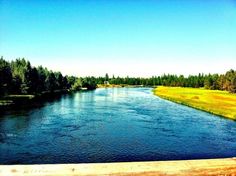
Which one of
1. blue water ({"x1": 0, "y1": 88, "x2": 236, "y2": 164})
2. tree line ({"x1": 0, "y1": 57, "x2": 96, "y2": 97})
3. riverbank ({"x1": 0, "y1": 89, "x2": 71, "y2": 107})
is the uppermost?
tree line ({"x1": 0, "y1": 57, "x2": 96, "y2": 97})

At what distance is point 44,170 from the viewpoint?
7.77 meters

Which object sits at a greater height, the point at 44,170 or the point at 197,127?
the point at 44,170

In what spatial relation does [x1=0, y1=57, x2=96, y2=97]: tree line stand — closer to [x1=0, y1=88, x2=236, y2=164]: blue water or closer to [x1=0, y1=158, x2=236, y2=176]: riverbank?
[x1=0, y1=88, x2=236, y2=164]: blue water

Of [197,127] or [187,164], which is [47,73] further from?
[187,164]

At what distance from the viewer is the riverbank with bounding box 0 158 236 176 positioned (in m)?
7.77

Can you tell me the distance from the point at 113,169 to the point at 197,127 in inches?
1387

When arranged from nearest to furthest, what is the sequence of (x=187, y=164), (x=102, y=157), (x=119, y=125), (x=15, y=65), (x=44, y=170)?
(x=44, y=170), (x=187, y=164), (x=102, y=157), (x=119, y=125), (x=15, y=65)

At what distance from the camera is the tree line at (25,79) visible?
7550 cm

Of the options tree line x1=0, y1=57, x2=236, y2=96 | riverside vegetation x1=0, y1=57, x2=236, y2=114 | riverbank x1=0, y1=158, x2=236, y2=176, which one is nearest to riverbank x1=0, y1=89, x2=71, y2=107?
riverside vegetation x1=0, y1=57, x2=236, y2=114

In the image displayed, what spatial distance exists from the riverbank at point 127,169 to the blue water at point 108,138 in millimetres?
15751

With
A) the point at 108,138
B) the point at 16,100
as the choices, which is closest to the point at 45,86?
the point at 16,100

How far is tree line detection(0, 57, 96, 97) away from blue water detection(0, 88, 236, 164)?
104 feet

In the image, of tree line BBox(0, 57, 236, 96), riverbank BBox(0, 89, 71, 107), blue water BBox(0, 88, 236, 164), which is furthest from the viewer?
tree line BBox(0, 57, 236, 96)

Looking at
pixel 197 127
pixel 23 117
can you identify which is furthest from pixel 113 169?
pixel 23 117
